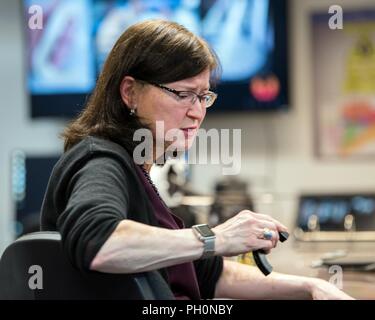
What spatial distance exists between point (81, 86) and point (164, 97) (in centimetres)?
324

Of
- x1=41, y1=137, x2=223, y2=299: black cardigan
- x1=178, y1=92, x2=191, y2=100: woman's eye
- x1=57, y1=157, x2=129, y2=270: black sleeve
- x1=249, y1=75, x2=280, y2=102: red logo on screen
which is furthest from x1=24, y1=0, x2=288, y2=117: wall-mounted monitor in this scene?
x1=57, y1=157, x2=129, y2=270: black sleeve

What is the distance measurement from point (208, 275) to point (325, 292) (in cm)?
28

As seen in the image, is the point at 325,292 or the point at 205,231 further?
the point at 325,292

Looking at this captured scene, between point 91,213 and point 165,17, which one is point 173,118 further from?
point 165,17

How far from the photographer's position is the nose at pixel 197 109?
1.32 metres

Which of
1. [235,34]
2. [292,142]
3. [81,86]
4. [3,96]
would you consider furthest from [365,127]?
[3,96]

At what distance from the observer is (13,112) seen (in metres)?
4.75

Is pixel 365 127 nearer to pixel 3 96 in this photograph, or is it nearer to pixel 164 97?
pixel 3 96

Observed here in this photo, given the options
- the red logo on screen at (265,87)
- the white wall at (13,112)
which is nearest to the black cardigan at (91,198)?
the red logo on screen at (265,87)

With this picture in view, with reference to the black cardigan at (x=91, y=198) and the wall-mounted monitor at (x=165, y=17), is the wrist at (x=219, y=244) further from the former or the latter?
the wall-mounted monitor at (x=165, y=17)

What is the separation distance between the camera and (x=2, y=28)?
187 inches

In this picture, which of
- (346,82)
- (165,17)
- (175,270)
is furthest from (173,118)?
(346,82)

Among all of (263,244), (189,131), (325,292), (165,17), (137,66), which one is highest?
(165,17)

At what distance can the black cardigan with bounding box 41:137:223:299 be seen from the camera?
104cm
